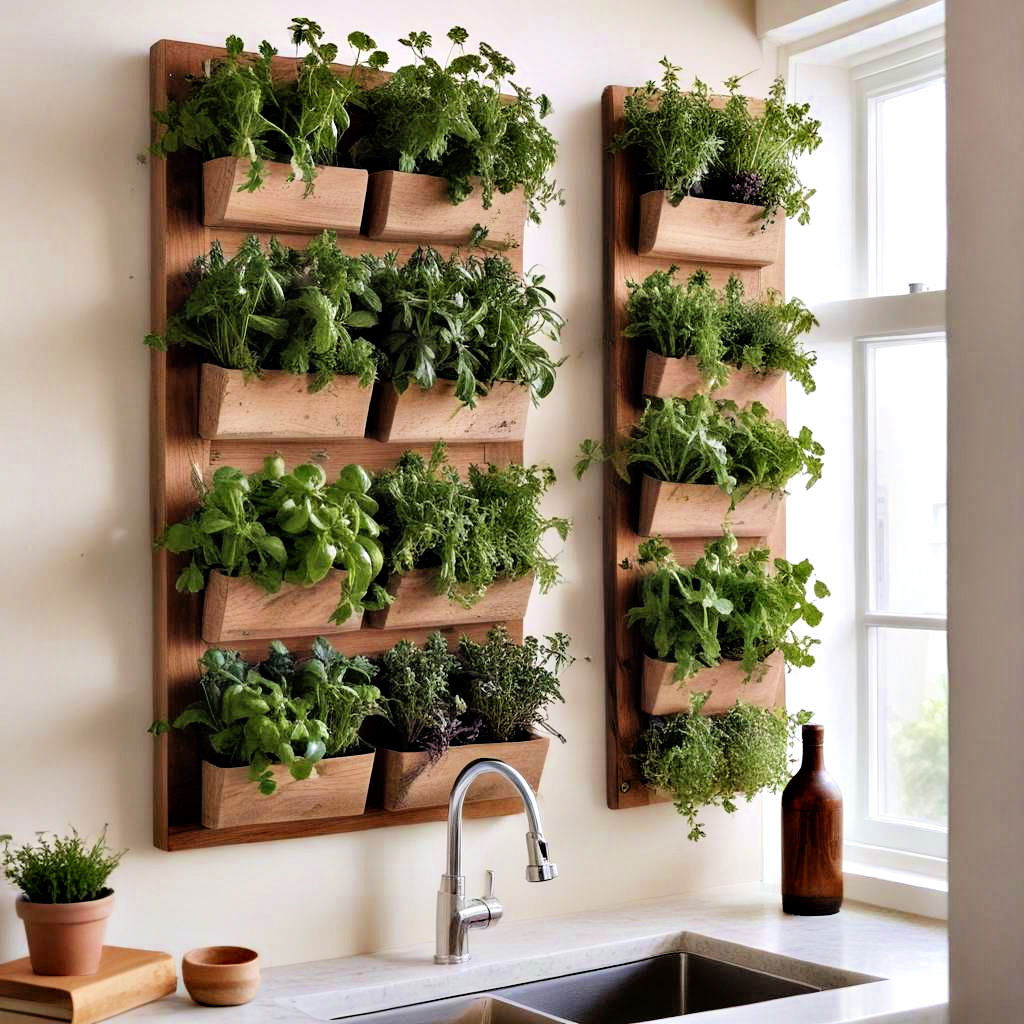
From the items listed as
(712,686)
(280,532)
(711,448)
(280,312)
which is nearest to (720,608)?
(712,686)

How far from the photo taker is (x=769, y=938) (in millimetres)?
2371

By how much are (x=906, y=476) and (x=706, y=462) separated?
1.59 feet

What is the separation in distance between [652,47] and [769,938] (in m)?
1.57

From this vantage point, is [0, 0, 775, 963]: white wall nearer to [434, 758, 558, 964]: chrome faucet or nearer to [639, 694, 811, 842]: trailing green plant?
[434, 758, 558, 964]: chrome faucet

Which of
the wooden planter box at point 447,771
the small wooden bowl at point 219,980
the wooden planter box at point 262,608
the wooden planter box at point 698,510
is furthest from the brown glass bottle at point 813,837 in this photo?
Answer: the small wooden bowl at point 219,980

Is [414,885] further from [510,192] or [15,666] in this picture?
[510,192]

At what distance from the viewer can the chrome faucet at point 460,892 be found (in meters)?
2.21

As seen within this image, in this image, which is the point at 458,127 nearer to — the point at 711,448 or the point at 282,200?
the point at 282,200

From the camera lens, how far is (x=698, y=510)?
255cm

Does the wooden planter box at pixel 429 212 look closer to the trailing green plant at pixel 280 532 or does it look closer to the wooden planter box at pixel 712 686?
the trailing green plant at pixel 280 532

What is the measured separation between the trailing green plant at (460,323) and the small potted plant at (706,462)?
0.77 feet

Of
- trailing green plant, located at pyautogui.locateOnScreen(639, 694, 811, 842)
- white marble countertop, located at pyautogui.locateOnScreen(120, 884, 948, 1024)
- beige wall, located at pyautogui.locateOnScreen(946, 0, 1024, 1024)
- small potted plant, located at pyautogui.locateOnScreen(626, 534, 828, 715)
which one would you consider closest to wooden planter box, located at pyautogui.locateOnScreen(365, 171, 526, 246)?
small potted plant, located at pyautogui.locateOnScreen(626, 534, 828, 715)

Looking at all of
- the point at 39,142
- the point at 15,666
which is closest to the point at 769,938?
the point at 15,666

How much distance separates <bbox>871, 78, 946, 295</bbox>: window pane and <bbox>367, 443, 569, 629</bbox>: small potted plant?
2.92 feet
